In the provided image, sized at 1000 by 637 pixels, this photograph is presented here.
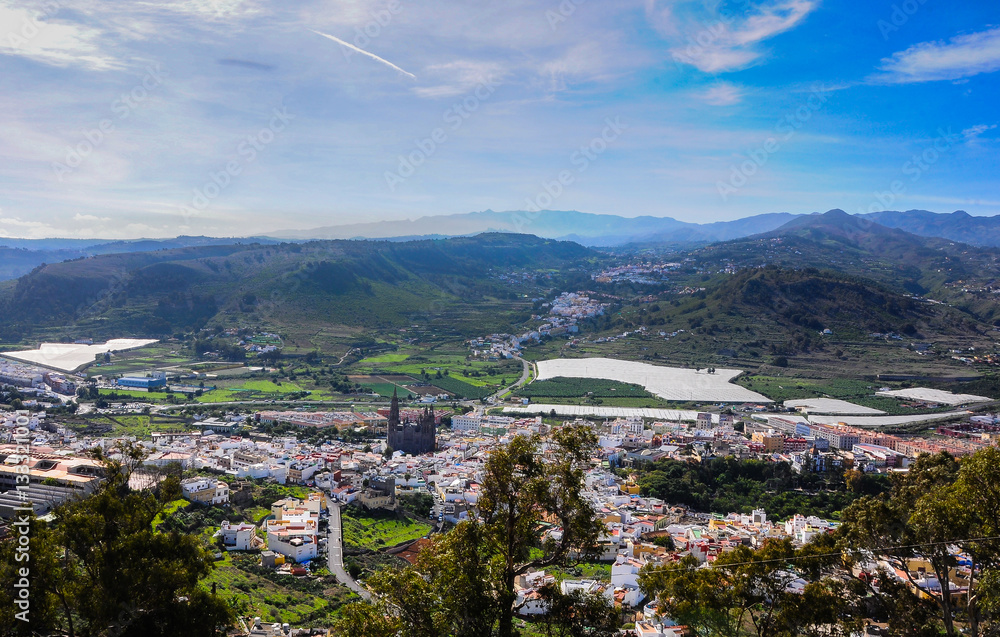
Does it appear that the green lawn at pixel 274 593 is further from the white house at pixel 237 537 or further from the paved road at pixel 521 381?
the paved road at pixel 521 381

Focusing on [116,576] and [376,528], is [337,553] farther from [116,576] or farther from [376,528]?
[116,576]

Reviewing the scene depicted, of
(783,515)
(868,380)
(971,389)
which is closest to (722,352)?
(868,380)

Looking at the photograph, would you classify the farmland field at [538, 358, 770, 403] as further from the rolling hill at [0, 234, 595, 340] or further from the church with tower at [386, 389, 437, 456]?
the church with tower at [386, 389, 437, 456]

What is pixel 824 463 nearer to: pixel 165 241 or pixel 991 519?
pixel 991 519

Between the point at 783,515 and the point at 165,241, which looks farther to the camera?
the point at 165,241

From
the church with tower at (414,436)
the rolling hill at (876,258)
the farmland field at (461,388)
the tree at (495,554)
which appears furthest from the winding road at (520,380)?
the rolling hill at (876,258)

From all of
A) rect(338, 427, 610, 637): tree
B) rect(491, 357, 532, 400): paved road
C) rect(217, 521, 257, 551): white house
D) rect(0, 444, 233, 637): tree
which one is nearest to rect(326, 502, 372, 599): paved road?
rect(217, 521, 257, 551): white house
